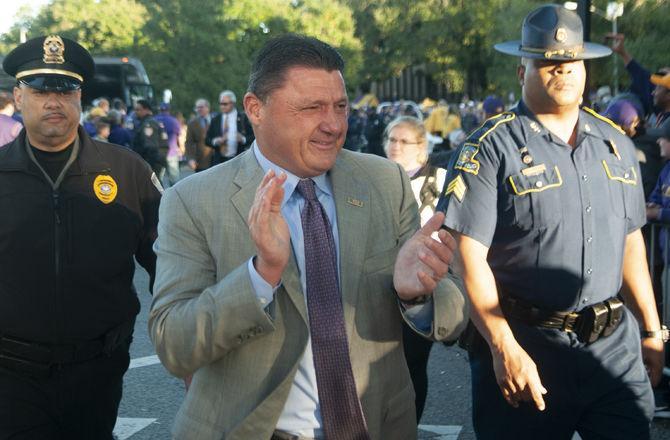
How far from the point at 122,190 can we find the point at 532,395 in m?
1.80

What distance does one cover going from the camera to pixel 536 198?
3549 mm

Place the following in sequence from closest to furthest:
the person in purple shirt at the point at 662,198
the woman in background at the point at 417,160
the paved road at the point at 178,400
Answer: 1. the paved road at the point at 178,400
2. the woman in background at the point at 417,160
3. the person in purple shirt at the point at 662,198

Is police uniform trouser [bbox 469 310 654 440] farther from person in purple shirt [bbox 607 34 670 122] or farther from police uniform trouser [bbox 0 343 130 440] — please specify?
person in purple shirt [bbox 607 34 670 122]

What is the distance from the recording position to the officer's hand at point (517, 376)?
10.9ft

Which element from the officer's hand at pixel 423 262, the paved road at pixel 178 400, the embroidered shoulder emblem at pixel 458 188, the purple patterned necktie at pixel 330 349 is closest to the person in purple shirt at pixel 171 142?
the paved road at pixel 178 400

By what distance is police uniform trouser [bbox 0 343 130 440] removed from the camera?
145 inches

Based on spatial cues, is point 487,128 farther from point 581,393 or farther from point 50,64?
point 50,64

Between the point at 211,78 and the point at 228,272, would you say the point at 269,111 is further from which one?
the point at 211,78

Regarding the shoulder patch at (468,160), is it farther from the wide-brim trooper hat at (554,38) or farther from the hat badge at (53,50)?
the hat badge at (53,50)

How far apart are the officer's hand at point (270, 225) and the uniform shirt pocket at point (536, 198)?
4.68ft

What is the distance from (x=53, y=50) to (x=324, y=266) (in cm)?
204

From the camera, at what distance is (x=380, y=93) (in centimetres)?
8981

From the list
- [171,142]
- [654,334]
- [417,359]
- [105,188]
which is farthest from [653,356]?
[171,142]

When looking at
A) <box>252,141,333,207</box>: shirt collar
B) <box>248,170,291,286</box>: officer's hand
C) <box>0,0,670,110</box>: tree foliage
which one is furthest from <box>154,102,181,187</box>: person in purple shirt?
<box>0,0,670,110</box>: tree foliage
